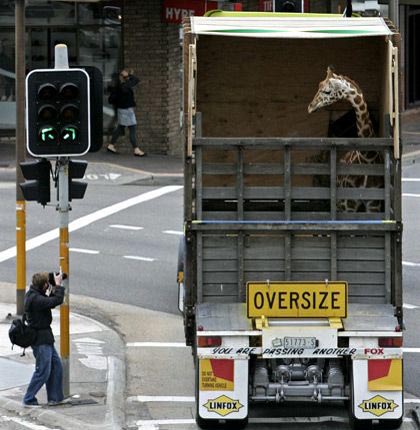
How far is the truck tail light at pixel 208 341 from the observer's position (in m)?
13.5

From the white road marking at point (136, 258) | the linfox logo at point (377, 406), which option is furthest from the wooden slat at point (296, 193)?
the white road marking at point (136, 258)

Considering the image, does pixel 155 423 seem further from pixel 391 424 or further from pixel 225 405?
pixel 391 424

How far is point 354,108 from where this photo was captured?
15.8 metres

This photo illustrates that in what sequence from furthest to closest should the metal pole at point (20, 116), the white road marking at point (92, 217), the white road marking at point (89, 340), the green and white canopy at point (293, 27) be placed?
the white road marking at point (92, 217) → the white road marking at point (89, 340) → the metal pole at point (20, 116) → the green and white canopy at point (293, 27)

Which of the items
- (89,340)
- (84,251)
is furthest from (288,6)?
(89,340)

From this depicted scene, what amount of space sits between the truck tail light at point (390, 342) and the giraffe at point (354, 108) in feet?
6.08

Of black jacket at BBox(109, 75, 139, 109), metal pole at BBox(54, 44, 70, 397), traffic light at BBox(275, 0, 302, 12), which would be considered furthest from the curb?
black jacket at BBox(109, 75, 139, 109)

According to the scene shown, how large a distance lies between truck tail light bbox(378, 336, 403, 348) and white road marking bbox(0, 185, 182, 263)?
10.7m

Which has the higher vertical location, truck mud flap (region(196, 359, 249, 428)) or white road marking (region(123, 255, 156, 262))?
white road marking (region(123, 255, 156, 262))

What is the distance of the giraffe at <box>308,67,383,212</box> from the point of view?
14.9 metres

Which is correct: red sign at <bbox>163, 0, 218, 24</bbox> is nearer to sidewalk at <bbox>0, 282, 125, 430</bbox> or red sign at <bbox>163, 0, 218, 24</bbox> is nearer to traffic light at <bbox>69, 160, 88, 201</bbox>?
sidewalk at <bbox>0, 282, 125, 430</bbox>

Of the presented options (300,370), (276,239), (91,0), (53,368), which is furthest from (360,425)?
(91,0)

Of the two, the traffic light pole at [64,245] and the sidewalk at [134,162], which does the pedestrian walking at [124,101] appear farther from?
the traffic light pole at [64,245]

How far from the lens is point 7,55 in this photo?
34875 millimetres
